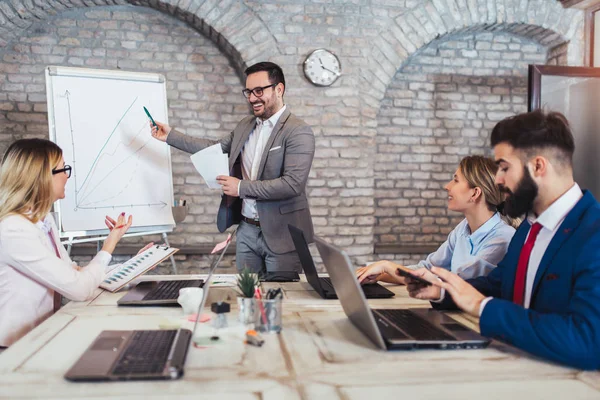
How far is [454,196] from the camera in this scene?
209 cm

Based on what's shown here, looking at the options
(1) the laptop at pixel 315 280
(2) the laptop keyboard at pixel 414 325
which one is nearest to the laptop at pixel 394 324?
(2) the laptop keyboard at pixel 414 325

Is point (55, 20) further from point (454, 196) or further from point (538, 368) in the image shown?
point (538, 368)

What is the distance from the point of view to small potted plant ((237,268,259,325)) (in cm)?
138

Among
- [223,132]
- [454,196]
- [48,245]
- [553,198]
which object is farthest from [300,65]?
[553,198]

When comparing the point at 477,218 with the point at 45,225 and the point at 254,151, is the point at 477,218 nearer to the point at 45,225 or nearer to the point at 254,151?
the point at 254,151

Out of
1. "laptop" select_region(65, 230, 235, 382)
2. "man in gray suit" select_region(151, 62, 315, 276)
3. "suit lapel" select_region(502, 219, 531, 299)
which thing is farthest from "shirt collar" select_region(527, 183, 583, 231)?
"man in gray suit" select_region(151, 62, 315, 276)

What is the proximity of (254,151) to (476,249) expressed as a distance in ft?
4.44

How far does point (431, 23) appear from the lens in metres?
4.06

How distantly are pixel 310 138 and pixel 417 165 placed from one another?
6.65 ft

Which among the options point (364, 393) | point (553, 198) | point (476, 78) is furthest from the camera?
point (476, 78)

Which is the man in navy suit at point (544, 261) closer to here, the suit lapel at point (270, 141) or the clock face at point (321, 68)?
the suit lapel at point (270, 141)

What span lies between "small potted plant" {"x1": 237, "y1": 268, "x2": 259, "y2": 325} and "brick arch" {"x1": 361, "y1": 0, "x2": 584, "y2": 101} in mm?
2920

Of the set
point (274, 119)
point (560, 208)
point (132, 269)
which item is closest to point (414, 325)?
point (560, 208)

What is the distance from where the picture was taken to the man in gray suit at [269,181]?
2.64 metres
